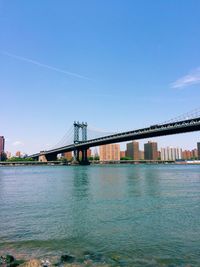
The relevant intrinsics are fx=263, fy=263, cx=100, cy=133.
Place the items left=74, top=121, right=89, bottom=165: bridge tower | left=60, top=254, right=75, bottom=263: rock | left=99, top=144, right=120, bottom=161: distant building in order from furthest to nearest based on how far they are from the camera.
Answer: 1. left=99, top=144, right=120, bottom=161: distant building
2. left=74, top=121, right=89, bottom=165: bridge tower
3. left=60, top=254, right=75, bottom=263: rock

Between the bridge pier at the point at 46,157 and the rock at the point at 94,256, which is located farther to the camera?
the bridge pier at the point at 46,157

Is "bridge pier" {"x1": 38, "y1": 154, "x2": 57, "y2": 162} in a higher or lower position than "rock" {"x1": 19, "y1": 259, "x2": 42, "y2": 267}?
higher

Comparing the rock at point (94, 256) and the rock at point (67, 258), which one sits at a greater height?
the rock at point (67, 258)

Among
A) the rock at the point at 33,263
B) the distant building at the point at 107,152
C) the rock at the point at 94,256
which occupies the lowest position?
the rock at the point at 94,256

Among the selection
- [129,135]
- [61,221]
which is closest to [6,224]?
[61,221]

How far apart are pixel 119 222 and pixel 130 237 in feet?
7.27

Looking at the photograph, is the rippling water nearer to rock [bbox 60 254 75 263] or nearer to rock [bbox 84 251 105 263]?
rock [bbox 84 251 105 263]

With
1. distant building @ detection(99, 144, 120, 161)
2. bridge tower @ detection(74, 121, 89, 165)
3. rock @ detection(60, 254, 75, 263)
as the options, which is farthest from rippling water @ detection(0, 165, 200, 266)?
distant building @ detection(99, 144, 120, 161)

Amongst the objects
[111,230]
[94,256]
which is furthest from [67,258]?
[111,230]

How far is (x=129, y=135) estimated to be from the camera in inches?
3194

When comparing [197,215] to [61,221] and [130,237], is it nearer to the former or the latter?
[130,237]

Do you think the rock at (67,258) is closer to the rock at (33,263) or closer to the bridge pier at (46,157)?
the rock at (33,263)

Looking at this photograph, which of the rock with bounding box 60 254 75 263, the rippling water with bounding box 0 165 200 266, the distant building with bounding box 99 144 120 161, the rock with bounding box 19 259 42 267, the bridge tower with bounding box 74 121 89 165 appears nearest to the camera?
the rock with bounding box 19 259 42 267

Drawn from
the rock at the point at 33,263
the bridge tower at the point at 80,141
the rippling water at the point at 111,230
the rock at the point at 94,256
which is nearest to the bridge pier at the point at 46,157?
the bridge tower at the point at 80,141
